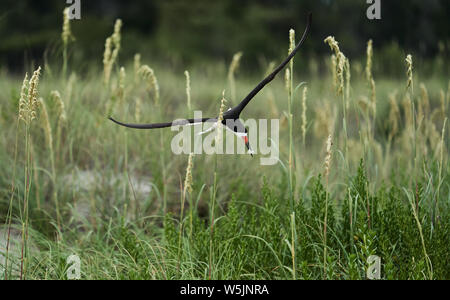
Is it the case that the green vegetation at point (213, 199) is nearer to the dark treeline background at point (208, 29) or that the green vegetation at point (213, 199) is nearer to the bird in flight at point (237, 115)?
the bird in flight at point (237, 115)

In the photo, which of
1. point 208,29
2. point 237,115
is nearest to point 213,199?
point 237,115

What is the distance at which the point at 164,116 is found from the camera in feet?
9.28

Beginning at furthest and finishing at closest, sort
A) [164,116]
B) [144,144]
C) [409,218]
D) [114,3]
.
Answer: [114,3]
[164,116]
[144,144]
[409,218]

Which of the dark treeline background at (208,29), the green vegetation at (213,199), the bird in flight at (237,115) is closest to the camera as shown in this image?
the bird in flight at (237,115)

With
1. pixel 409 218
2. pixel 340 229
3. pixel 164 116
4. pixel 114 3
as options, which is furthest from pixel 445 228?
pixel 114 3

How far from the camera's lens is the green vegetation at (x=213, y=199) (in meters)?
1.46

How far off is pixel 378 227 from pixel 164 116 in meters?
1.56

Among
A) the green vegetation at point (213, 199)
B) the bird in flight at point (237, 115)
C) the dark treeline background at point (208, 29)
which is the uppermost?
the dark treeline background at point (208, 29)

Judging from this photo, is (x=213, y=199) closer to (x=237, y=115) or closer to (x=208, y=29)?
(x=237, y=115)

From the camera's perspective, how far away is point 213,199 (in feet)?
3.70

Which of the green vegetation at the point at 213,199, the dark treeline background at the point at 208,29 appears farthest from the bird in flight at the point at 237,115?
the dark treeline background at the point at 208,29

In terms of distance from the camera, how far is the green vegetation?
146cm

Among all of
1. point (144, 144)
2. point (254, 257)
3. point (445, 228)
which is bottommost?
point (254, 257)
